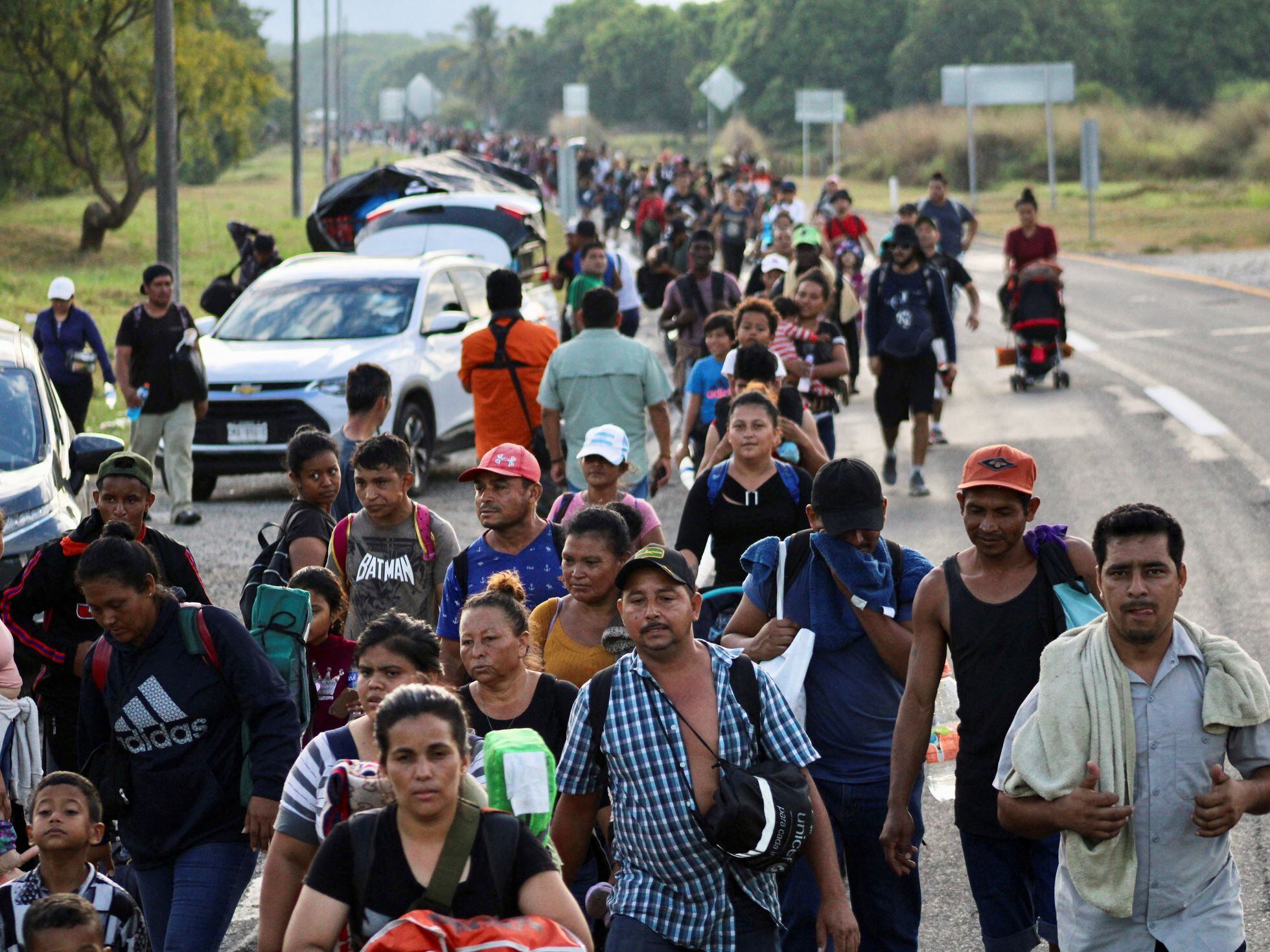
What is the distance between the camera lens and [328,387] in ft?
46.9

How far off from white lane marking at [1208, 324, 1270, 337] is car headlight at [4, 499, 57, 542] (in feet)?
59.6

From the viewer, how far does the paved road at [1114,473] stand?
23.3 ft

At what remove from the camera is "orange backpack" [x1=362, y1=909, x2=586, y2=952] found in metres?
3.58

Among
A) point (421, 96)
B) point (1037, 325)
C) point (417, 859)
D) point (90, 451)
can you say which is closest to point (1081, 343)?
point (1037, 325)

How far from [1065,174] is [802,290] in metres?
59.8

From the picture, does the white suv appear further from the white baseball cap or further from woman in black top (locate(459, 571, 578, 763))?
woman in black top (locate(459, 571, 578, 763))

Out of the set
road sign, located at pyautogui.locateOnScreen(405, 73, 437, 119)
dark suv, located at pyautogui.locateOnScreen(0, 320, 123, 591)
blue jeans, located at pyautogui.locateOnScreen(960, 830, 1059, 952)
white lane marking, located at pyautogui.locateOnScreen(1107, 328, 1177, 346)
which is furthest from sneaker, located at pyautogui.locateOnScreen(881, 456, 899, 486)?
road sign, located at pyautogui.locateOnScreen(405, 73, 437, 119)

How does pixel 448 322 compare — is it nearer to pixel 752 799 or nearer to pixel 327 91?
pixel 752 799

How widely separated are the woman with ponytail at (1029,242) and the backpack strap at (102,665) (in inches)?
582

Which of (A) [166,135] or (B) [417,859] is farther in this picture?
(A) [166,135]

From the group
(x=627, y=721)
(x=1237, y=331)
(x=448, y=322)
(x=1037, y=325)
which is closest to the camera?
(x=627, y=721)

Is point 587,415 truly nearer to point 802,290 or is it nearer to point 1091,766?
point 802,290

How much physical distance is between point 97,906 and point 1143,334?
21129mm

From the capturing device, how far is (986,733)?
5.07 meters
